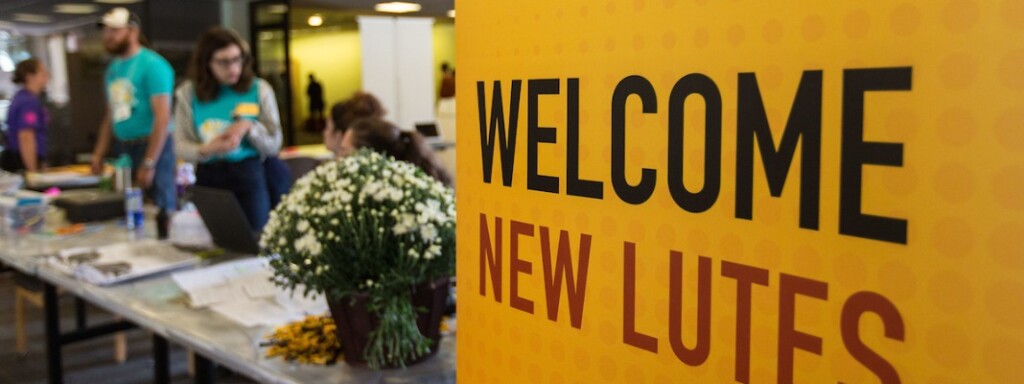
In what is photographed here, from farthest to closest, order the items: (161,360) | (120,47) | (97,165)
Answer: (97,165) → (120,47) → (161,360)

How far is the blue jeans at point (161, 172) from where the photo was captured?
410 cm

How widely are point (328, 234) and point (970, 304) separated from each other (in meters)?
1.19

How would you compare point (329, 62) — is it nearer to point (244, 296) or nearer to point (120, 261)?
point (120, 261)

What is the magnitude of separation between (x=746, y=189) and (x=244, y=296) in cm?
175

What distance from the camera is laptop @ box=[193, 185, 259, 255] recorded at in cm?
259

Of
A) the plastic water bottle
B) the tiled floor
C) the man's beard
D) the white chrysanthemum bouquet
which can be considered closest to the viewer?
the white chrysanthemum bouquet

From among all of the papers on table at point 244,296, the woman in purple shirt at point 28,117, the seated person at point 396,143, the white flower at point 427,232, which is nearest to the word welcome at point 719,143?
the white flower at point 427,232

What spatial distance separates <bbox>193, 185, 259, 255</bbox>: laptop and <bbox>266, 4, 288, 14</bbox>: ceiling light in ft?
25.6

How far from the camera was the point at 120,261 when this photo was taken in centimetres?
252

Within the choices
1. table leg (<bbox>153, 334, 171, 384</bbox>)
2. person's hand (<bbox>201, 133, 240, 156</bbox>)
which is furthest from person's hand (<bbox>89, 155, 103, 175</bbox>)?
table leg (<bbox>153, 334, 171, 384</bbox>)

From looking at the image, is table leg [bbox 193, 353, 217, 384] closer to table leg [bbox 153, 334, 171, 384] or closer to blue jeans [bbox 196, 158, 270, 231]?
table leg [bbox 153, 334, 171, 384]

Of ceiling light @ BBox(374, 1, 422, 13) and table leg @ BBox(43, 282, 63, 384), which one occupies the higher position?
ceiling light @ BBox(374, 1, 422, 13)

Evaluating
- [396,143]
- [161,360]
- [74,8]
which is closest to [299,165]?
[396,143]

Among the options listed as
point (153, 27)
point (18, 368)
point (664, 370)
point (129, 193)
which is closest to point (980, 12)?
point (664, 370)
